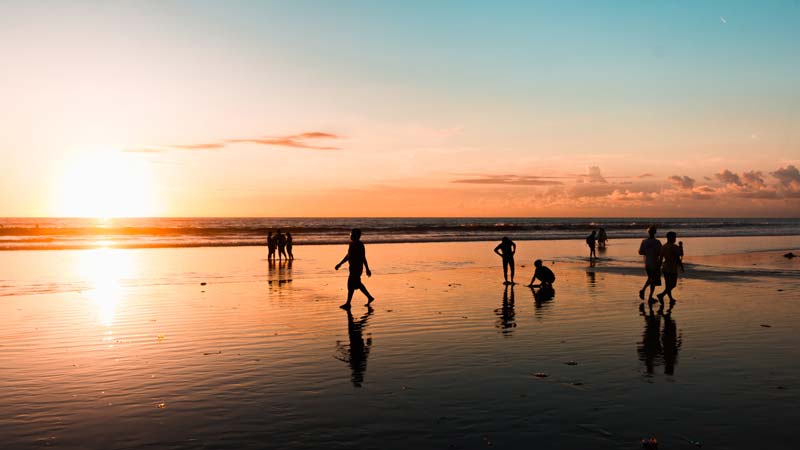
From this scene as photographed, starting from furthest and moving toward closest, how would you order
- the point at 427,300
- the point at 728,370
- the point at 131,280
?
the point at 131,280 < the point at 427,300 < the point at 728,370

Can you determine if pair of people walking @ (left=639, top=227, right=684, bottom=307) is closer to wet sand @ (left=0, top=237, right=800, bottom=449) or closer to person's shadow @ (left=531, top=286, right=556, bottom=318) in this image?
wet sand @ (left=0, top=237, right=800, bottom=449)

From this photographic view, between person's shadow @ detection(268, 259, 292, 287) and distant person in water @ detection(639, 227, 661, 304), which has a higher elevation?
distant person in water @ detection(639, 227, 661, 304)

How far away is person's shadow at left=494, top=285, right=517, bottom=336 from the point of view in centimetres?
1352

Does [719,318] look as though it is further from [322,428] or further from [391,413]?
[322,428]

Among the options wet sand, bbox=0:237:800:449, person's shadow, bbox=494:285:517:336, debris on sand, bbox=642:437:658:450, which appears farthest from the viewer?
person's shadow, bbox=494:285:517:336

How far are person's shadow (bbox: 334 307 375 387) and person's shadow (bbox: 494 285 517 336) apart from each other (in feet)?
10.2

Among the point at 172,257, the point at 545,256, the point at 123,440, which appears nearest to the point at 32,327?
the point at 123,440

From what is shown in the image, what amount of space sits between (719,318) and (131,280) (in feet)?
72.5

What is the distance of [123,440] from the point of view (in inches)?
265

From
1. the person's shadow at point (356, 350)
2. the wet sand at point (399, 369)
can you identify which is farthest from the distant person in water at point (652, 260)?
the person's shadow at point (356, 350)

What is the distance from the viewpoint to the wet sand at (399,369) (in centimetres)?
694

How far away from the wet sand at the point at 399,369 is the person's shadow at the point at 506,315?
7cm

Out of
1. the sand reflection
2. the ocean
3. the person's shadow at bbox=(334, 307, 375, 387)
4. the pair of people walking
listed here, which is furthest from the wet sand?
the ocean

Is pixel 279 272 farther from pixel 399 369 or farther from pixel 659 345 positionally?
pixel 659 345
